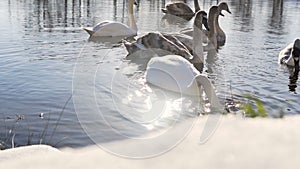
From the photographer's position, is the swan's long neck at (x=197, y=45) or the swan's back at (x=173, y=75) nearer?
the swan's back at (x=173, y=75)

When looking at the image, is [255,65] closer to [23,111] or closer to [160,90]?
[160,90]

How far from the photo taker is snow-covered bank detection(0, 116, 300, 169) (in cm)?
151

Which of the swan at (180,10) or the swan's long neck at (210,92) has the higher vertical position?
the swan at (180,10)

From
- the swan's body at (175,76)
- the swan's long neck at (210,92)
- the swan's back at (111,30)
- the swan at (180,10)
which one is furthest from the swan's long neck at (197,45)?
the swan at (180,10)

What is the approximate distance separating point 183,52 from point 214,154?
828 centimetres

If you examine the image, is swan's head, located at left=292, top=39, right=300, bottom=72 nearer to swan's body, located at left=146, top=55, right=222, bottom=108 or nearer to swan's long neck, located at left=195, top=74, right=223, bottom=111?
swan's body, located at left=146, top=55, right=222, bottom=108

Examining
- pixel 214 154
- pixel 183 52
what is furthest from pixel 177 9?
pixel 214 154

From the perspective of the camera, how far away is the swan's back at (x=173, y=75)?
6.82 metres

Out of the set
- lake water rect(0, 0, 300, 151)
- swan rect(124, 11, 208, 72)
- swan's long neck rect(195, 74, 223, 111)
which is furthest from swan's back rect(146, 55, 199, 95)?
swan rect(124, 11, 208, 72)

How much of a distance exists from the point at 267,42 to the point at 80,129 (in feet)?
30.7

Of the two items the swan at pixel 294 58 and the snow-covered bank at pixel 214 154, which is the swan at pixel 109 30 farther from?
the snow-covered bank at pixel 214 154

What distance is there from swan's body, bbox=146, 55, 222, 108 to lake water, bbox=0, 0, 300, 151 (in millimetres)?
141

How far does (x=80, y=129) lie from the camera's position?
17.5 feet

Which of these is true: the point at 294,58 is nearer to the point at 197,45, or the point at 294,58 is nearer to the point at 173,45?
the point at 197,45
